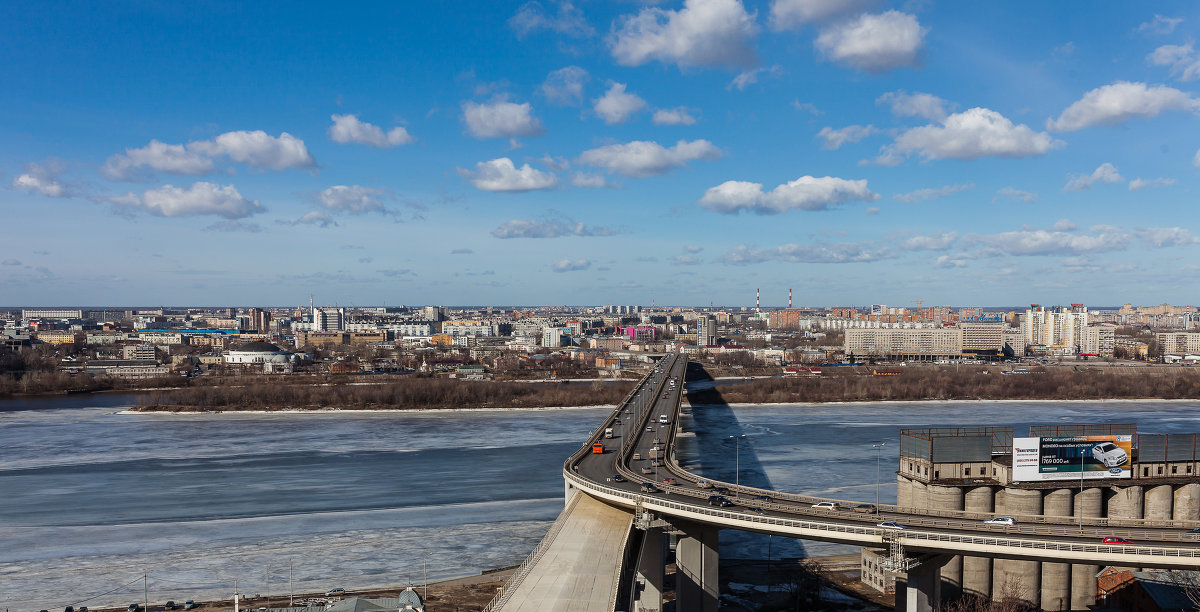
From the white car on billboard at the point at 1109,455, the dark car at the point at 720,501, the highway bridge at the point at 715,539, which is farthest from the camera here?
the white car on billboard at the point at 1109,455

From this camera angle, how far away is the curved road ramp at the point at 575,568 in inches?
528

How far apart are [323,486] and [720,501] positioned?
17163mm

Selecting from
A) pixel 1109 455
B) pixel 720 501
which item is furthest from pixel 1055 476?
pixel 720 501

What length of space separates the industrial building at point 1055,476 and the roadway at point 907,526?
9.99ft

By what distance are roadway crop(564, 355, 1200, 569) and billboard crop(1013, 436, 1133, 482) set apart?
3404mm

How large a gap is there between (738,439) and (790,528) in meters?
25.3

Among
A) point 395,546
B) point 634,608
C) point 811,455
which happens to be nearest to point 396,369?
point 811,455

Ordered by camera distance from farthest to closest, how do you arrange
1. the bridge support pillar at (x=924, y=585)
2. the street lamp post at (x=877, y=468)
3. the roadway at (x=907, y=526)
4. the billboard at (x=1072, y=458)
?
1. the street lamp post at (x=877, y=468)
2. the billboard at (x=1072, y=458)
3. the bridge support pillar at (x=924, y=585)
4. the roadway at (x=907, y=526)

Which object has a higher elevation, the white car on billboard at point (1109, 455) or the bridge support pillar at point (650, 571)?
the white car on billboard at point (1109, 455)

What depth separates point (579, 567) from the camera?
1523 centimetres

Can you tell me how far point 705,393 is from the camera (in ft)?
219

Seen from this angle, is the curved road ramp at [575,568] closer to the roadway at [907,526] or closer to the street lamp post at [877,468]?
the roadway at [907,526]

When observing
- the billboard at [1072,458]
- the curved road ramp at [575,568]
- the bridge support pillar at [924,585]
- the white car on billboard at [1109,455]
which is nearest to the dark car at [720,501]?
the curved road ramp at [575,568]

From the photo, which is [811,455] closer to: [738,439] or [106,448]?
[738,439]
